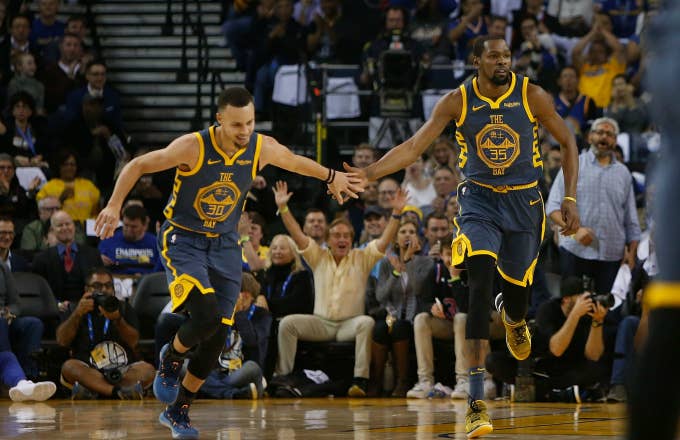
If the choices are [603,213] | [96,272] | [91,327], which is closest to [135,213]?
[96,272]

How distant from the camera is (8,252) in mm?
12672

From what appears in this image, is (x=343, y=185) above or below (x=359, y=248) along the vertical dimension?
above

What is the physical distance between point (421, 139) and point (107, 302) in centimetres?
512

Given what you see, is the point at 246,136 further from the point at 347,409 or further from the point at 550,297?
the point at 550,297

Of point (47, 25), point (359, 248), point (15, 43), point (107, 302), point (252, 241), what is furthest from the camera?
point (47, 25)

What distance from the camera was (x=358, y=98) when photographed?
51.2 feet

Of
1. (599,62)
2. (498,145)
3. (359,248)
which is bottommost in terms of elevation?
(359,248)

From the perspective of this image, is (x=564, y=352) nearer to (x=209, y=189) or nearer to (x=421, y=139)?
(x=421, y=139)

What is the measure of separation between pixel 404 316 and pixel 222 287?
544cm

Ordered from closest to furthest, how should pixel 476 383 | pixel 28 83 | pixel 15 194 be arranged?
pixel 476 383, pixel 15 194, pixel 28 83

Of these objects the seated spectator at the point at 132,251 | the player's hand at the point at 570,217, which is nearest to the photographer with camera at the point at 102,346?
the seated spectator at the point at 132,251

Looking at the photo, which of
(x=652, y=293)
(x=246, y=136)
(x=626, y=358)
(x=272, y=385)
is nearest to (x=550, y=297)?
(x=626, y=358)

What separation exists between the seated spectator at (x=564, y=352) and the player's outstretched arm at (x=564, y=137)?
11.6 feet

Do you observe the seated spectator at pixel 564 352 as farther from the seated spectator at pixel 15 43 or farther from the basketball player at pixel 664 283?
the seated spectator at pixel 15 43
